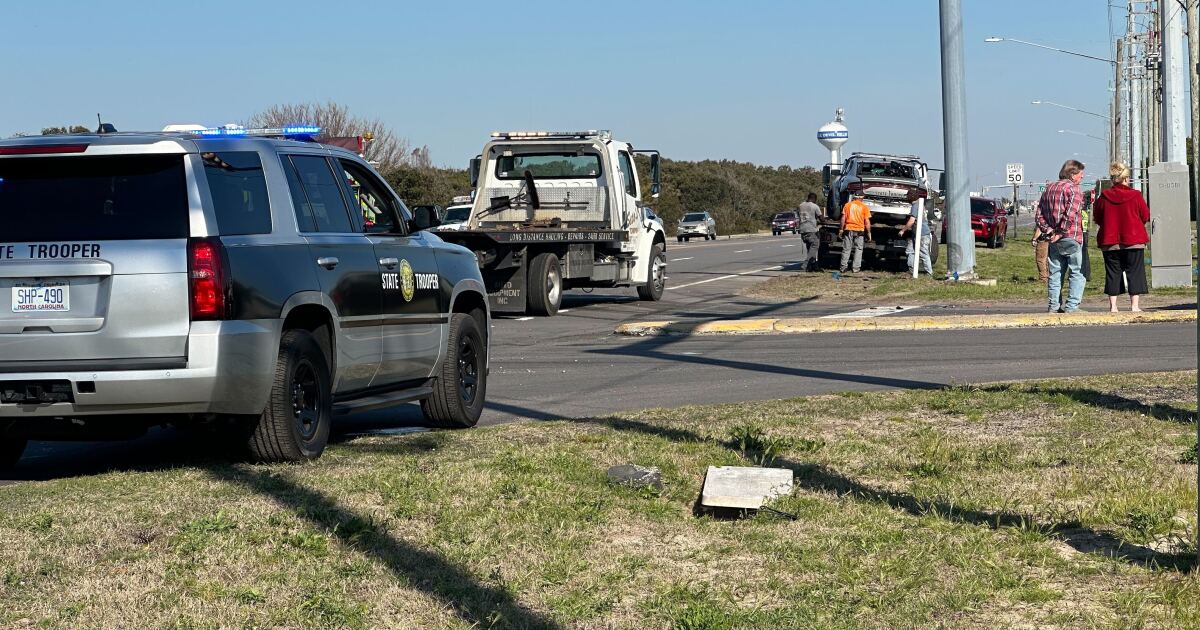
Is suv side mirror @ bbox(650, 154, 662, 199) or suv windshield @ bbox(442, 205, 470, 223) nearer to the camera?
suv side mirror @ bbox(650, 154, 662, 199)

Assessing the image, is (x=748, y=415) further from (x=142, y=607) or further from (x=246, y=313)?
(x=142, y=607)

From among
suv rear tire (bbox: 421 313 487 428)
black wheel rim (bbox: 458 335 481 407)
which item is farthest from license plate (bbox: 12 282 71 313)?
black wheel rim (bbox: 458 335 481 407)

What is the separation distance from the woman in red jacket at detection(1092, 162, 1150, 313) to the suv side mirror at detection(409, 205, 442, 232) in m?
9.27

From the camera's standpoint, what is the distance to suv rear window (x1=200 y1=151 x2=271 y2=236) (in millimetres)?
7691

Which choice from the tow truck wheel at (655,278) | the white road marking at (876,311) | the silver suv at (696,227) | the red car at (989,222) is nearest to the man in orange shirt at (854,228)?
the tow truck wheel at (655,278)

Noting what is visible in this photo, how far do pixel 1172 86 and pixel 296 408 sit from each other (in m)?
24.0

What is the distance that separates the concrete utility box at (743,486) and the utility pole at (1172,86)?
2299 centimetres

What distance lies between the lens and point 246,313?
297 inches

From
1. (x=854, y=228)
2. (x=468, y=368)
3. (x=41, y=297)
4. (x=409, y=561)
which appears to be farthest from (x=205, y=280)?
(x=854, y=228)

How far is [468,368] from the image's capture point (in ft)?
33.6

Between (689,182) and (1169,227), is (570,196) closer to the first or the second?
(1169,227)

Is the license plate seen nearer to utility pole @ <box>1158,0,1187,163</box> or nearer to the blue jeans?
the blue jeans

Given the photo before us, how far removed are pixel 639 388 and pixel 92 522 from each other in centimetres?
616

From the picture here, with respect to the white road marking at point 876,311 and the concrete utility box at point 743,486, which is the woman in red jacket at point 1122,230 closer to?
the white road marking at point 876,311
